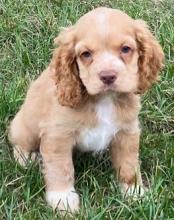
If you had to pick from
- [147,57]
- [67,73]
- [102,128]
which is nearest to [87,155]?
[102,128]

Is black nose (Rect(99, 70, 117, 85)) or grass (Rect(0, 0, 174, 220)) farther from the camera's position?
grass (Rect(0, 0, 174, 220))

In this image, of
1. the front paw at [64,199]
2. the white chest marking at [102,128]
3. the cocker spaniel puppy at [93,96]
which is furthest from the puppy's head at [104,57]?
the front paw at [64,199]

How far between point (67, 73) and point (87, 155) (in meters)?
0.93

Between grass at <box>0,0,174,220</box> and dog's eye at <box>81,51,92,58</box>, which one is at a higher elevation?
dog's eye at <box>81,51,92,58</box>

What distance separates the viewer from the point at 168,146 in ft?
17.8

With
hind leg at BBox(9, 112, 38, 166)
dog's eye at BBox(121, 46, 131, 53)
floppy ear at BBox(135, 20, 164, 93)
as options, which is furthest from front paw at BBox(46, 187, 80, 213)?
dog's eye at BBox(121, 46, 131, 53)

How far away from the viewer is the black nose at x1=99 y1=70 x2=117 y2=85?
4188 mm

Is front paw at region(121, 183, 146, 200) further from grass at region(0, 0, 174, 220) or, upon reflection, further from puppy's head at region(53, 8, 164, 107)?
puppy's head at region(53, 8, 164, 107)

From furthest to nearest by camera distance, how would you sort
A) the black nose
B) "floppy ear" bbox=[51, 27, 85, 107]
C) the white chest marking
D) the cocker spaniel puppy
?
the white chest marking < "floppy ear" bbox=[51, 27, 85, 107] < the cocker spaniel puppy < the black nose

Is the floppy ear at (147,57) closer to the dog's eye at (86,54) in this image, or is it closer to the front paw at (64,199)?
the dog's eye at (86,54)

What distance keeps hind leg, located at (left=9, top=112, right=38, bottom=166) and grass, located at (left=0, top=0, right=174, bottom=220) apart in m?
0.09

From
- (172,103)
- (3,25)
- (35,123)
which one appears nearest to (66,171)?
(35,123)

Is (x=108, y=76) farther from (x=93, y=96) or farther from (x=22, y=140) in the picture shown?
(x=22, y=140)

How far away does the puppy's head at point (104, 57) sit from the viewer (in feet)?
14.0
